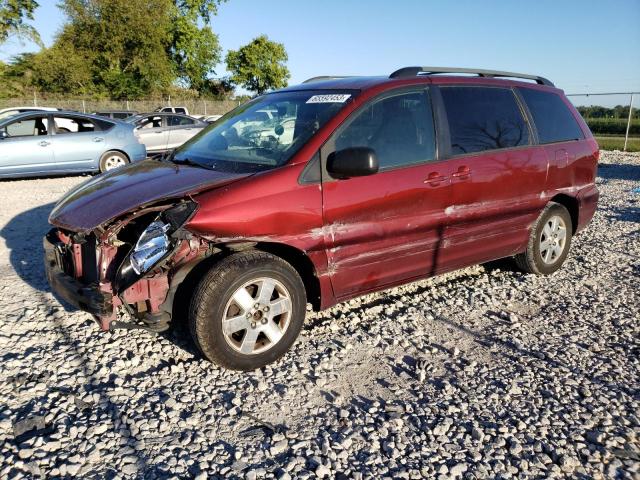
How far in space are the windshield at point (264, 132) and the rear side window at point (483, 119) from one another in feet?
3.26

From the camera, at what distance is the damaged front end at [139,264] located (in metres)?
3.08

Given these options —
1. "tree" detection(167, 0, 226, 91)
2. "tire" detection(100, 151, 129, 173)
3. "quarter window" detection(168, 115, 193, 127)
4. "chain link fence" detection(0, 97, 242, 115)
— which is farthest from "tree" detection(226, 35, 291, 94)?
"tire" detection(100, 151, 129, 173)

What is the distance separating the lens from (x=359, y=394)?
312cm

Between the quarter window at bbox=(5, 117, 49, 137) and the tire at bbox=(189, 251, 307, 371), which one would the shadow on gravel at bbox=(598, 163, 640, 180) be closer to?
the tire at bbox=(189, 251, 307, 371)

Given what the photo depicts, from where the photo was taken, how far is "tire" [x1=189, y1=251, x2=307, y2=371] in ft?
10.2

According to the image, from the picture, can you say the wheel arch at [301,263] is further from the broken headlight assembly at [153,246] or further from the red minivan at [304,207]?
the broken headlight assembly at [153,246]

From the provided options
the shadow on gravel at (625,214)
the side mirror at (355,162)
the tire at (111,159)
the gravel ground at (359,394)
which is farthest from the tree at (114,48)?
the side mirror at (355,162)

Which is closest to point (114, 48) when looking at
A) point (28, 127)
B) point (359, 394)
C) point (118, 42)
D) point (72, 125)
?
point (118, 42)

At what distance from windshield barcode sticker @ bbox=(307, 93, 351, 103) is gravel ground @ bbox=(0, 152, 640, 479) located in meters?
1.75

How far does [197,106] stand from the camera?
35.8m

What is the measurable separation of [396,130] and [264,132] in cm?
103

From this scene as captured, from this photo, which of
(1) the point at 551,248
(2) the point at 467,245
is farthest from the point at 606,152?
(2) the point at 467,245

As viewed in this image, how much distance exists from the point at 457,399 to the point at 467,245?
5.59 ft

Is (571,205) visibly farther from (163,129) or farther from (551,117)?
(163,129)
